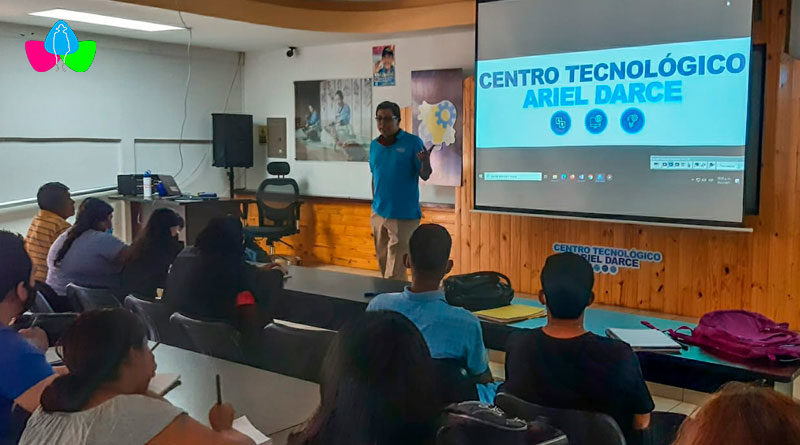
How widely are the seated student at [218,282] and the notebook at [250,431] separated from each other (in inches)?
47.3

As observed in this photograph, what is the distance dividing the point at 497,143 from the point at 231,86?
4.05 meters

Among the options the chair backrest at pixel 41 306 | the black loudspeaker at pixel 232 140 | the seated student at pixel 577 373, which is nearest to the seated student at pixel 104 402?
the seated student at pixel 577 373

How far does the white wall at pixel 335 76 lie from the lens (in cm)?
689

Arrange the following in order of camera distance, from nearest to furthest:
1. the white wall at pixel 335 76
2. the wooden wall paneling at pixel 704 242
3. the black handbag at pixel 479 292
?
1. the black handbag at pixel 479 292
2. the wooden wall paneling at pixel 704 242
3. the white wall at pixel 335 76

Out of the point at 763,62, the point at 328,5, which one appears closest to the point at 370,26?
the point at 328,5

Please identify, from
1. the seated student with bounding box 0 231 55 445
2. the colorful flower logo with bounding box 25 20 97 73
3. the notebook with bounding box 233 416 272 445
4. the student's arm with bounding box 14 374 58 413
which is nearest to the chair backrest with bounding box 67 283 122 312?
the seated student with bounding box 0 231 55 445

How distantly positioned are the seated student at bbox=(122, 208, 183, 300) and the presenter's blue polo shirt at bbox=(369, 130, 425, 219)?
6.65 feet

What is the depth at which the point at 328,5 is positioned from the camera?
6996 millimetres

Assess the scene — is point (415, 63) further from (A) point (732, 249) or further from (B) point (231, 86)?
(A) point (732, 249)

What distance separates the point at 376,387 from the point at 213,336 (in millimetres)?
1712

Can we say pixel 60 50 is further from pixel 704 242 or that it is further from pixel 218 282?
pixel 704 242

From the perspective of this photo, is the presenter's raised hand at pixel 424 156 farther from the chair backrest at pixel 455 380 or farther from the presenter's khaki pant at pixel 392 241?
the chair backrest at pixel 455 380

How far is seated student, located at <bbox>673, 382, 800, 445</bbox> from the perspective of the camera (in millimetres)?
935

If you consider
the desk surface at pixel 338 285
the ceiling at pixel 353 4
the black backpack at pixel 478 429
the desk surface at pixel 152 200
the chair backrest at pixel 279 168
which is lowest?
the desk surface at pixel 338 285
